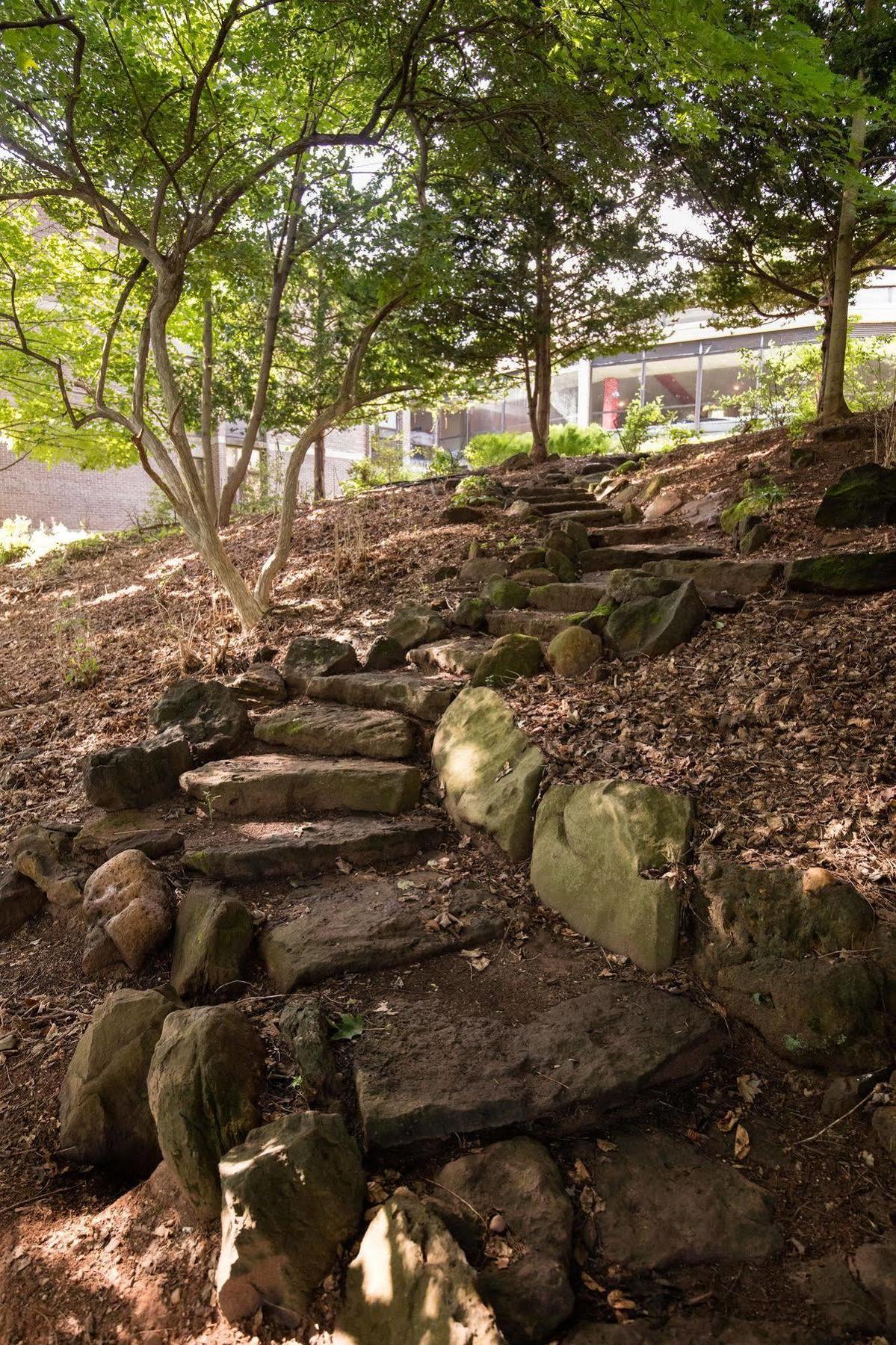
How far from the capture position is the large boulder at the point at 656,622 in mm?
4387

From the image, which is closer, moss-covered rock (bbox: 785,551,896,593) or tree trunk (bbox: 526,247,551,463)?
moss-covered rock (bbox: 785,551,896,593)

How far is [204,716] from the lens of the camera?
15.4 feet

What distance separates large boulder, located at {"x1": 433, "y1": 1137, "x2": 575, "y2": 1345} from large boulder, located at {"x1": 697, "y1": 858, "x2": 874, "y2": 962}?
947 millimetres

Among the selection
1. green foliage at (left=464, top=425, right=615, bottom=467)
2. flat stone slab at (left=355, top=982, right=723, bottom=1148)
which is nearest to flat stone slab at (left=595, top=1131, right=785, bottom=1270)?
flat stone slab at (left=355, top=982, right=723, bottom=1148)

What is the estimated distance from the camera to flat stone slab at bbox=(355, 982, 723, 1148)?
2.15 meters

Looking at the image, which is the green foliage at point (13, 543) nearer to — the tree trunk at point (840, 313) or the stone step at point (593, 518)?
the stone step at point (593, 518)

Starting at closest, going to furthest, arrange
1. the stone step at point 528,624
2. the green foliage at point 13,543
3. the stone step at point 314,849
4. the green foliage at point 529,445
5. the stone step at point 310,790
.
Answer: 1. the stone step at point 314,849
2. the stone step at point 310,790
3. the stone step at point 528,624
4. the green foliage at point 13,543
5. the green foliage at point 529,445

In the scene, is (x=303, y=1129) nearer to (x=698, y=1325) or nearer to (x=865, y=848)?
(x=698, y=1325)

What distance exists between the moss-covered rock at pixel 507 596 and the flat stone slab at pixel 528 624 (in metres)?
0.25

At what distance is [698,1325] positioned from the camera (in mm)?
1704

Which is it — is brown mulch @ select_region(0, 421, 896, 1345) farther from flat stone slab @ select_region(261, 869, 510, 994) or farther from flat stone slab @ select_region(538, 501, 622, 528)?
flat stone slab @ select_region(538, 501, 622, 528)

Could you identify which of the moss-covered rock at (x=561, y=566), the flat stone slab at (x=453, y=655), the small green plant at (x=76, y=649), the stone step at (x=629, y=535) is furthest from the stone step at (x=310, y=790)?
the stone step at (x=629, y=535)

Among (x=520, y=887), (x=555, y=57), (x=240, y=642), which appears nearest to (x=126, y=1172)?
(x=520, y=887)

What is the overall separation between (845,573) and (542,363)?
7.96m
